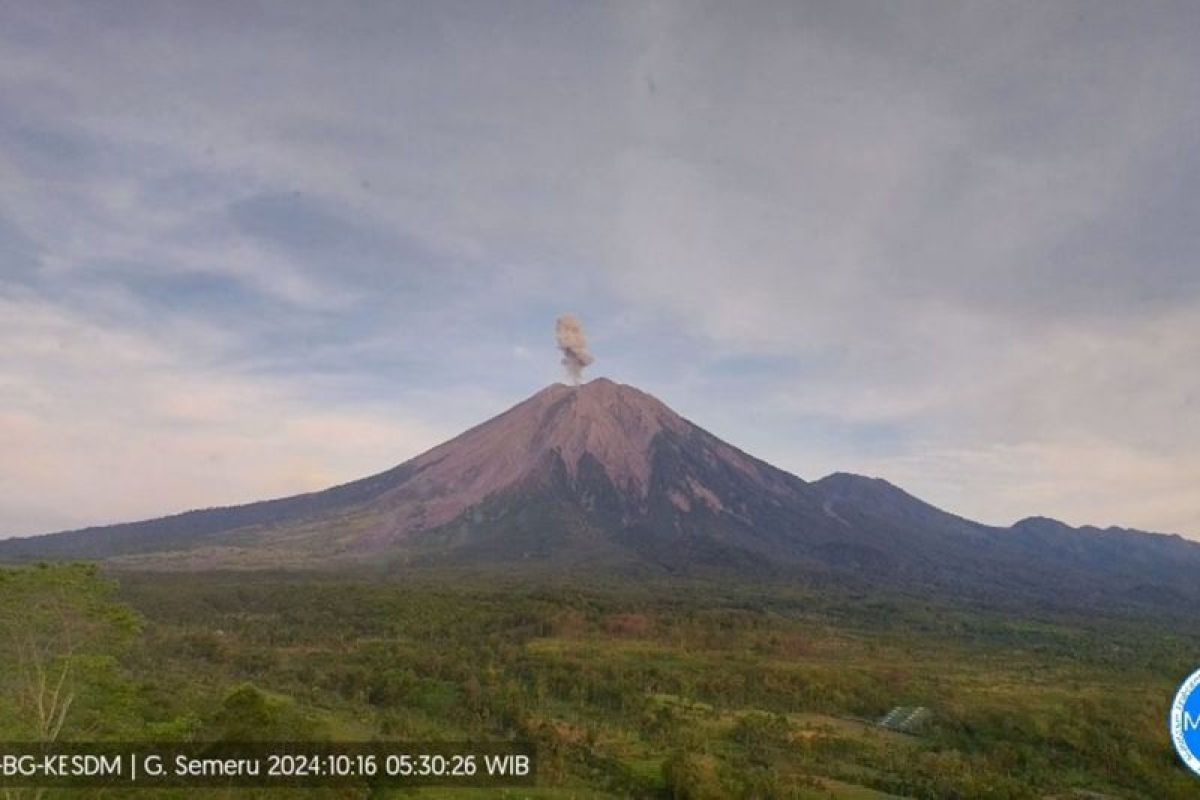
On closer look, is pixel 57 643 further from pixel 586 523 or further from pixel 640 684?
pixel 586 523

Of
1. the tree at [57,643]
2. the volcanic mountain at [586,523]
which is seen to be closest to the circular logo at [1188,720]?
the tree at [57,643]

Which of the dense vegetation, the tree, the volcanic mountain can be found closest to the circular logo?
the dense vegetation

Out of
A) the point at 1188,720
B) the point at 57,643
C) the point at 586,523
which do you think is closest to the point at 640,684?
the point at 57,643

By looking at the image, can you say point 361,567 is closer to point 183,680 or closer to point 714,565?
point 714,565

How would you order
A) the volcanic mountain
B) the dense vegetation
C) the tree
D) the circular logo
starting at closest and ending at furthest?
1. the circular logo
2. the tree
3. the dense vegetation
4. the volcanic mountain

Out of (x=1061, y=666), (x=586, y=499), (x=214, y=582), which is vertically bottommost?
(x=1061, y=666)

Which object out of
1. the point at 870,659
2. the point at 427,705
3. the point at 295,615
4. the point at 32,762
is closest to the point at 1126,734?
the point at 870,659

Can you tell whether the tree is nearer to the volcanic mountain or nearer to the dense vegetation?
the dense vegetation
